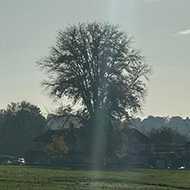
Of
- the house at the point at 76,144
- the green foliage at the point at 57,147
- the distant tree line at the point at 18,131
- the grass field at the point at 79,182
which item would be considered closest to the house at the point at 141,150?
the house at the point at 76,144

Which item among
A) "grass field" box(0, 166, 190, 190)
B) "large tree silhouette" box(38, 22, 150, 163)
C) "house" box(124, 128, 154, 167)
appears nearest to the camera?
"grass field" box(0, 166, 190, 190)

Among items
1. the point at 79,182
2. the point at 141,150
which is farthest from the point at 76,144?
the point at 79,182

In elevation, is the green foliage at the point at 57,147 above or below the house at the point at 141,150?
below

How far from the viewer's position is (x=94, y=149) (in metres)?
68.8

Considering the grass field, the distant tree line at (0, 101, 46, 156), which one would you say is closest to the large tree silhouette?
the grass field

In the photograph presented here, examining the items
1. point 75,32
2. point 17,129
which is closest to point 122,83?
point 75,32

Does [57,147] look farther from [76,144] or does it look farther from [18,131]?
[18,131]

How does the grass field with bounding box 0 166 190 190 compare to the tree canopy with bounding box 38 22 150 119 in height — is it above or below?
below

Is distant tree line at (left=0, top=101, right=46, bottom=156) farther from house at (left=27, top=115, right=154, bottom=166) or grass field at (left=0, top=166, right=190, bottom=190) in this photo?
grass field at (left=0, top=166, right=190, bottom=190)

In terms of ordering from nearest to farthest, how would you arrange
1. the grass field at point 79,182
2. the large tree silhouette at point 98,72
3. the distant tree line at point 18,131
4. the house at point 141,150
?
the grass field at point 79,182
the large tree silhouette at point 98,72
the house at point 141,150
the distant tree line at point 18,131

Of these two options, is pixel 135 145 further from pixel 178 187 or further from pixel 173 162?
pixel 178 187

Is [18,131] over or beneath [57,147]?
over

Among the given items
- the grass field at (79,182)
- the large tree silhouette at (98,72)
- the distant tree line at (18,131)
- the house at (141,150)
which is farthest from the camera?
the distant tree line at (18,131)

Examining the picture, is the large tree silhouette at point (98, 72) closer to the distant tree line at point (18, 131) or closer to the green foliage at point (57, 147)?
the green foliage at point (57, 147)
